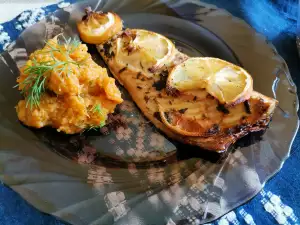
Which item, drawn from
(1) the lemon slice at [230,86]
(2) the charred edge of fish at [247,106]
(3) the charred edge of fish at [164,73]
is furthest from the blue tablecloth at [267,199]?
(3) the charred edge of fish at [164,73]

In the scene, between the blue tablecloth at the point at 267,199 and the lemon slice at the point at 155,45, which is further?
the lemon slice at the point at 155,45

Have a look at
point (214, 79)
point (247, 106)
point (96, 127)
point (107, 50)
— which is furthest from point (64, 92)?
point (247, 106)

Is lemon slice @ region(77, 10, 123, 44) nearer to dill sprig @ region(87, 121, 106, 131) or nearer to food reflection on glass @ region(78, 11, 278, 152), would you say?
food reflection on glass @ region(78, 11, 278, 152)

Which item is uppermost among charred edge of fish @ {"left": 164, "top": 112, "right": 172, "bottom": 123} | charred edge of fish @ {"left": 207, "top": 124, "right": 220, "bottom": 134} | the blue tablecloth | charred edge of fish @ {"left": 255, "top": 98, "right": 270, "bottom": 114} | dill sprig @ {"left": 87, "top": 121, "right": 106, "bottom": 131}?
dill sprig @ {"left": 87, "top": 121, "right": 106, "bottom": 131}

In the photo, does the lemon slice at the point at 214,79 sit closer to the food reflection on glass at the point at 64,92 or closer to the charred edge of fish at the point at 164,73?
the charred edge of fish at the point at 164,73

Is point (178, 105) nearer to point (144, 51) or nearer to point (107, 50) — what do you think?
point (144, 51)

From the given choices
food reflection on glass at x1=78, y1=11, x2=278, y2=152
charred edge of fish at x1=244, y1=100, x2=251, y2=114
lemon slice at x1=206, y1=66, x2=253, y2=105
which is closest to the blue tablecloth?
food reflection on glass at x1=78, y1=11, x2=278, y2=152

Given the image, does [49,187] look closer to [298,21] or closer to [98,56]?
[98,56]
